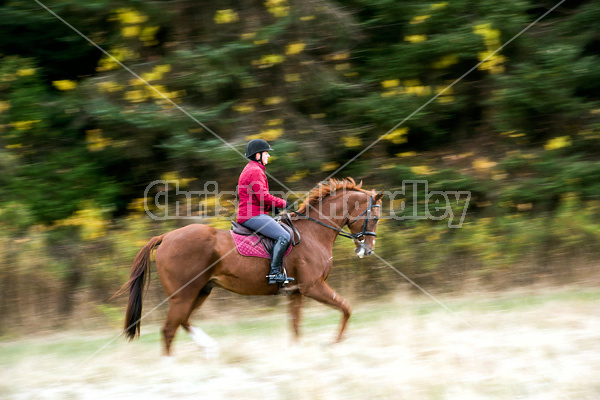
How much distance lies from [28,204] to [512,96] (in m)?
10.5

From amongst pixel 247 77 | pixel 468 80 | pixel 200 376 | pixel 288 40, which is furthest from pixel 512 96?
pixel 200 376

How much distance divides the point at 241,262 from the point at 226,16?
6293 mm

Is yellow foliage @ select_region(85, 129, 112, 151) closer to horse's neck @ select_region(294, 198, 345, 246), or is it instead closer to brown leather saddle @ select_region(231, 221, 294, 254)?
brown leather saddle @ select_region(231, 221, 294, 254)

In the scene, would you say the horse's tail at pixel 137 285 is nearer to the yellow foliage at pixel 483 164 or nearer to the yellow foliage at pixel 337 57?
the yellow foliage at pixel 337 57

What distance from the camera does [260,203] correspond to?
748cm

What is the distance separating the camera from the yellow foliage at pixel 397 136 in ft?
39.8

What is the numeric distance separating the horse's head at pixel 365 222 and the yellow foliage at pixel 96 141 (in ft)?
20.5

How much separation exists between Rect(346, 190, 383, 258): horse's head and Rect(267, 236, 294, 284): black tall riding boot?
1.16 metres

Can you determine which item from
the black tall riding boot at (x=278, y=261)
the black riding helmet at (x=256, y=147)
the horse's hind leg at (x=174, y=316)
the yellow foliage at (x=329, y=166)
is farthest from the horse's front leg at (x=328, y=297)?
the yellow foliage at (x=329, y=166)

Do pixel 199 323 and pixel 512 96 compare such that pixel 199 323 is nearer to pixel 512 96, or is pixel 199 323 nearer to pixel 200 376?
pixel 200 376

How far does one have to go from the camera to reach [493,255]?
1111 cm

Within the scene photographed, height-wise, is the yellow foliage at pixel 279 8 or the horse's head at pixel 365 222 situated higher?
the yellow foliage at pixel 279 8

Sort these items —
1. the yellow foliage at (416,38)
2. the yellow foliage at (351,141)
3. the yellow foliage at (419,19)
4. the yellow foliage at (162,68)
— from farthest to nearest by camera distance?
the yellow foliage at (351,141), the yellow foliage at (416,38), the yellow foliage at (419,19), the yellow foliage at (162,68)

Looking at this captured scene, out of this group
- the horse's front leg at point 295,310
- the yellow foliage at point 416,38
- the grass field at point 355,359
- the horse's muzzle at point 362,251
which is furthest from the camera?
the yellow foliage at point 416,38
